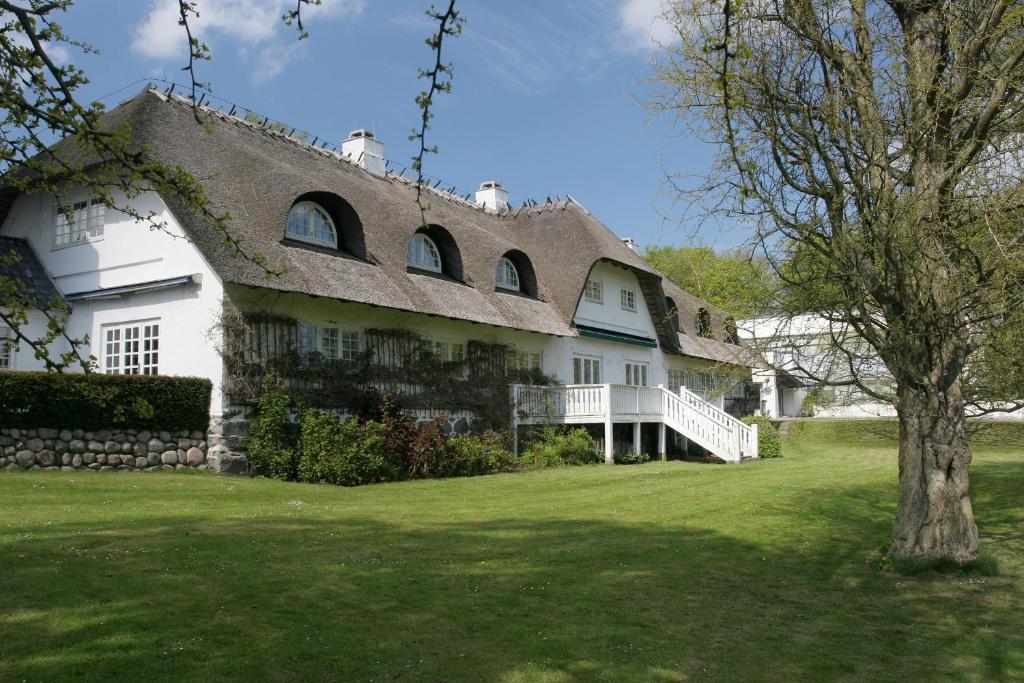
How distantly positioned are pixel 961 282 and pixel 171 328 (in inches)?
531

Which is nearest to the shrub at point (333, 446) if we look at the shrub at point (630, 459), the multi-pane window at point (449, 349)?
the multi-pane window at point (449, 349)

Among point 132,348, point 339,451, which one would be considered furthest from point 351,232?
point 339,451

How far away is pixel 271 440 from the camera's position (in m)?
15.5

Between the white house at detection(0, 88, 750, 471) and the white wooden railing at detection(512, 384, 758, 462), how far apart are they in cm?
107

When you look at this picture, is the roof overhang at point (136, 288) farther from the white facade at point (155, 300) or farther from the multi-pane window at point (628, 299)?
the multi-pane window at point (628, 299)

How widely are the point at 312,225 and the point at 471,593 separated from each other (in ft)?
40.3

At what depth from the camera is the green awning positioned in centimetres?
2563

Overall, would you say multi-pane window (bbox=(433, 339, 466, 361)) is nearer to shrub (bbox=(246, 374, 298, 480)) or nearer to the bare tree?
shrub (bbox=(246, 374, 298, 480))

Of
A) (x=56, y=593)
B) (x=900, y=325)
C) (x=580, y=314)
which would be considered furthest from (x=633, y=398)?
(x=56, y=593)

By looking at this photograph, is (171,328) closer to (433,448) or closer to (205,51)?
(433,448)

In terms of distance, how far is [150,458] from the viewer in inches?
596

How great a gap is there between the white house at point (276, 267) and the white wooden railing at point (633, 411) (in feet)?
3.51

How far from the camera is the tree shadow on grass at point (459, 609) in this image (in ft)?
17.4

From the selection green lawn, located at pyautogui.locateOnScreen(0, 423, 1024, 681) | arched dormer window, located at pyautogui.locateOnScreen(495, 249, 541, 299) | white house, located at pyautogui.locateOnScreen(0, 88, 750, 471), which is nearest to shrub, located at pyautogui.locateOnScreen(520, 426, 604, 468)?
white house, located at pyautogui.locateOnScreen(0, 88, 750, 471)
